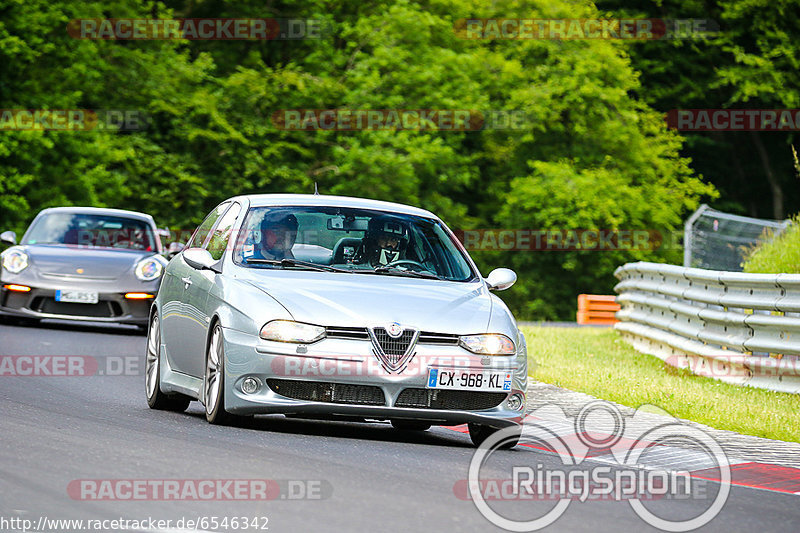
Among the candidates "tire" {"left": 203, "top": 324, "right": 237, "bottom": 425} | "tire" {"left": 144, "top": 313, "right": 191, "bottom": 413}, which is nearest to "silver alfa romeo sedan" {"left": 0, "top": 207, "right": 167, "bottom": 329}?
"tire" {"left": 144, "top": 313, "right": 191, "bottom": 413}

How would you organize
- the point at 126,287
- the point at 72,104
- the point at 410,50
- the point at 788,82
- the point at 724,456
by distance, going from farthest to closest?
the point at 788,82
the point at 410,50
the point at 72,104
the point at 126,287
the point at 724,456

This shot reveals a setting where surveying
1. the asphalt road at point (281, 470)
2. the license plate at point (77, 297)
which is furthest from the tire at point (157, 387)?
the license plate at point (77, 297)

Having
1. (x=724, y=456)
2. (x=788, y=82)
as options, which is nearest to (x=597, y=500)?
(x=724, y=456)

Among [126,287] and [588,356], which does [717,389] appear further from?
[126,287]

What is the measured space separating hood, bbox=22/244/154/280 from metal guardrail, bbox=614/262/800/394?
255 inches

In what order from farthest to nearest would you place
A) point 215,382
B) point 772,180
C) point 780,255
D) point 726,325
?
point 772,180 < point 780,255 < point 726,325 < point 215,382

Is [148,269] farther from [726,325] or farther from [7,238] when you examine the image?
[726,325]

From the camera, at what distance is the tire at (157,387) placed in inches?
425

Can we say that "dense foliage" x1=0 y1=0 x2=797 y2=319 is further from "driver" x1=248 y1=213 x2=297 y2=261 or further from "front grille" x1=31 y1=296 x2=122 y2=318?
"driver" x1=248 y1=213 x2=297 y2=261

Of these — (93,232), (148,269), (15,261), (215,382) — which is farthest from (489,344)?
(93,232)

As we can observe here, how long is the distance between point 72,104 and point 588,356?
25.1 meters

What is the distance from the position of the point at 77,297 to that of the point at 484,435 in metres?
10.2

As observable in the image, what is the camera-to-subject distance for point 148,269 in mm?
19234

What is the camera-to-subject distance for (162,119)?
151 feet
